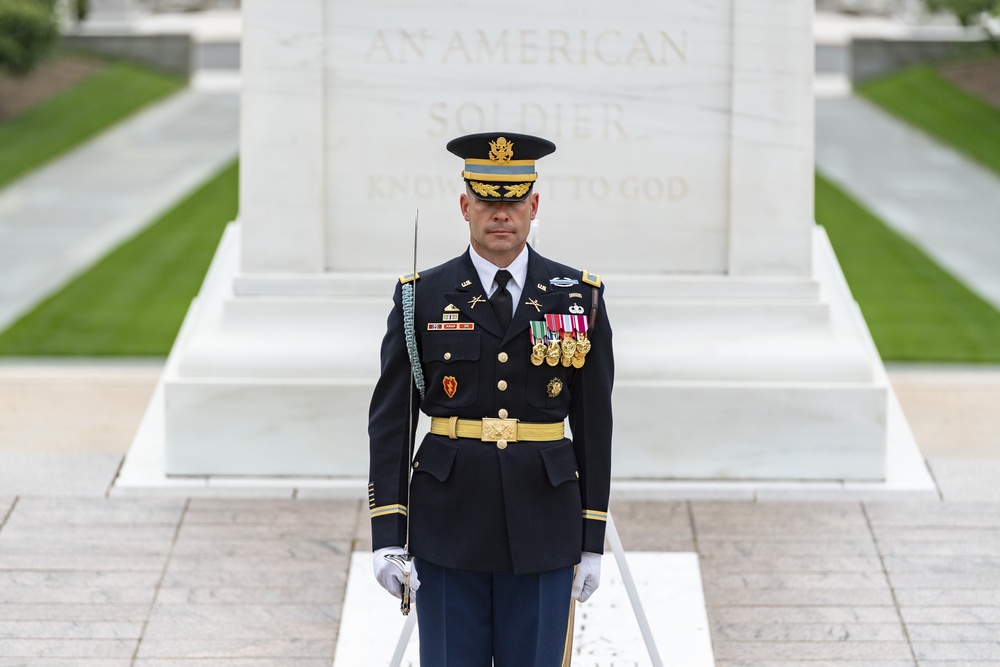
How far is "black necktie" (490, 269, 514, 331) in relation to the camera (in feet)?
13.2

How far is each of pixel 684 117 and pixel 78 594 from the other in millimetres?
3378

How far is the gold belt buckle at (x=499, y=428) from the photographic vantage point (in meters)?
3.99

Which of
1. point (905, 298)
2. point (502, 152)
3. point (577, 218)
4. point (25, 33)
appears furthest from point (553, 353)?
point (25, 33)

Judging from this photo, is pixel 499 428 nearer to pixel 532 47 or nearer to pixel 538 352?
pixel 538 352

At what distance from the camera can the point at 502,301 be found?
13.2 ft

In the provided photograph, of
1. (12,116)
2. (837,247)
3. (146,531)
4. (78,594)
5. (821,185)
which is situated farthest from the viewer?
(12,116)

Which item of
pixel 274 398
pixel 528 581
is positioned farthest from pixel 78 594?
pixel 528 581

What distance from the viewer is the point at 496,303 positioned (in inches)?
158

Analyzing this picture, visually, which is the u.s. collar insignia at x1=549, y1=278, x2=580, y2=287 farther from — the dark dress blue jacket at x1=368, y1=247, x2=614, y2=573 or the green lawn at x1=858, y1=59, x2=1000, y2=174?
the green lawn at x1=858, y1=59, x2=1000, y2=174

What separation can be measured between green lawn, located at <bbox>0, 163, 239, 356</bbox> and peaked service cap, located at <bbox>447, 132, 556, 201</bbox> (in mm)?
5867

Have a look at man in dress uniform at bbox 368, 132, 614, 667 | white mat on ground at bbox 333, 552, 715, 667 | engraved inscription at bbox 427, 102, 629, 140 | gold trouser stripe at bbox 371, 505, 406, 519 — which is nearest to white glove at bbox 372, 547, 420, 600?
man in dress uniform at bbox 368, 132, 614, 667

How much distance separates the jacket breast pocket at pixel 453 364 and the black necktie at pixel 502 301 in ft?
0.28

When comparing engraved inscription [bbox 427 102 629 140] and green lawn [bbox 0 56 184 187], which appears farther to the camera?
green lawn [bbox 0 56 184 187]

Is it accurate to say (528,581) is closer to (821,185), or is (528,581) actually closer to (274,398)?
(274,398)
